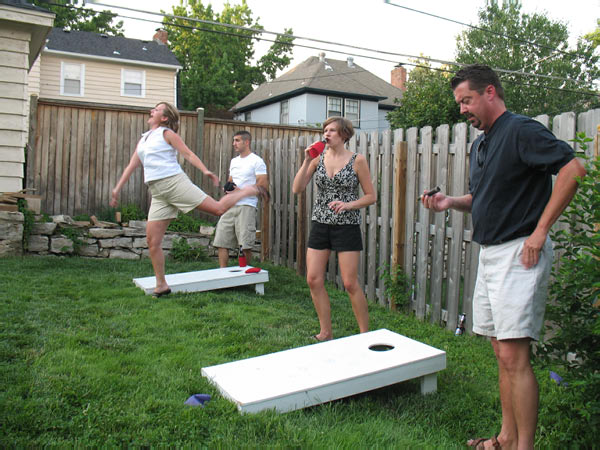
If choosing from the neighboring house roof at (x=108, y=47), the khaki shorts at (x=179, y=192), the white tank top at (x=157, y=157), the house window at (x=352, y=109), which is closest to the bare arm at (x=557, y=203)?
the khaki shorts at (x=179, y=192)

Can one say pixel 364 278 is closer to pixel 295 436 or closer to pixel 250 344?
pixel 250 344

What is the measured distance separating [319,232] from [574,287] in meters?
2.18

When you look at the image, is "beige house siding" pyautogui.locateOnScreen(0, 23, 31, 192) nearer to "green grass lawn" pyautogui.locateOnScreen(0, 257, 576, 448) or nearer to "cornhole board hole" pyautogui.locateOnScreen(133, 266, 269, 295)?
"green grass lawn" pyautogui.locateOnScreen(0, 257, 576, 448)

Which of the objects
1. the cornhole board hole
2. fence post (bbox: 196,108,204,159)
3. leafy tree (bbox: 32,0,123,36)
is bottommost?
the cornhole board hole

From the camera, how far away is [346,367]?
2.94 meters

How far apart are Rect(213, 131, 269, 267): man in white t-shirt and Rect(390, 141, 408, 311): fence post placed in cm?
187

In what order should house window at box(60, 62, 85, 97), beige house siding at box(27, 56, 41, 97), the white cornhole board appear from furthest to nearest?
house window at box(60, 62, 85, 97) → beige house siding at box(27, 56, 41, 97) → the white cornhole board

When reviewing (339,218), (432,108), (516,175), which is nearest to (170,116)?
(339,218)

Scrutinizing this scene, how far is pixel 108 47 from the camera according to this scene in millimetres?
20156

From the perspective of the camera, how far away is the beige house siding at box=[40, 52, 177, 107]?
61.5 ft

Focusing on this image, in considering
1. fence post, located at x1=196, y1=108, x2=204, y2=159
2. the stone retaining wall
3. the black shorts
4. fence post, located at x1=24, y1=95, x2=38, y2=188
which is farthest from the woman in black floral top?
fence post, located at x1=24, y1=95, x2=38, y2=188

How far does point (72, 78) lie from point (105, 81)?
3.85 ft

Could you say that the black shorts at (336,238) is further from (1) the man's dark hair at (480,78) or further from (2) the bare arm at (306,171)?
(1) the man's dark hair at (480,78)

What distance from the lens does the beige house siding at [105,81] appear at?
1873cm
